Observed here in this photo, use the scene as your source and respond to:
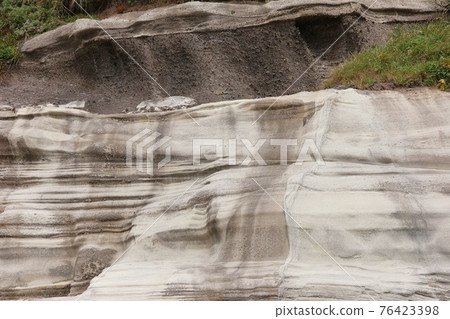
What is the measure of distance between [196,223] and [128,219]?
924 millimetres

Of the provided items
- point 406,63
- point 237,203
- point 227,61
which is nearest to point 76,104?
point 227,61

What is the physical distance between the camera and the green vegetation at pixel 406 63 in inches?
259

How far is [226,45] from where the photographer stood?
8398mm

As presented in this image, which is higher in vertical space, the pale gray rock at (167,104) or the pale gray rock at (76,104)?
the pale gray rock at (76,104)

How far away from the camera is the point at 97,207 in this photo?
6410mm

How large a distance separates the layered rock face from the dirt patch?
5.29 ft

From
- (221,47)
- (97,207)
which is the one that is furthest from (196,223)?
(221,47)

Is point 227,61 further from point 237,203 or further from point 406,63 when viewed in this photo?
point 237,203

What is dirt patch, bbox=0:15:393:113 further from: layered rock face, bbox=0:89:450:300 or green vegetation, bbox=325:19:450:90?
layered rock face, bbox=0:89:450:300

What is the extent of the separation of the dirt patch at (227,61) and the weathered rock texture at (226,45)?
0.01 metres

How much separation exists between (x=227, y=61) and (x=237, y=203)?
339cm

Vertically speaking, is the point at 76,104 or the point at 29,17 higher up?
the point at 29,17
